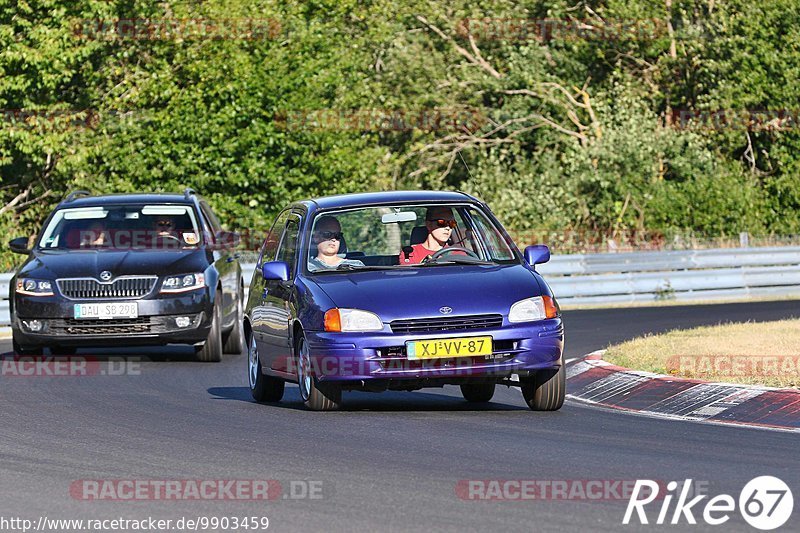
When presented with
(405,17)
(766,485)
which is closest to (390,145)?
(405,17)

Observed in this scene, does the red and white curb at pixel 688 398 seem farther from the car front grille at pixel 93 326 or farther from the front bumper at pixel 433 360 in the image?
the car front grille at pixel 93 326

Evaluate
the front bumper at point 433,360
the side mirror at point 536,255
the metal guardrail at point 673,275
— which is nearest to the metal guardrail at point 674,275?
the metal guardrail at point 673,275

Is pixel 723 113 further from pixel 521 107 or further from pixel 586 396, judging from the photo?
pixel 586 396

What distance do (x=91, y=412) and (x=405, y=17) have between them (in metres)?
36.2

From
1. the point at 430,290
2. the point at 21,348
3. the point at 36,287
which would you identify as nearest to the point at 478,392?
the point at 430,290

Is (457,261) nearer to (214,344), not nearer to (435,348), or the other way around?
(435,348)

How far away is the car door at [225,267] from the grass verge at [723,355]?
4.32m

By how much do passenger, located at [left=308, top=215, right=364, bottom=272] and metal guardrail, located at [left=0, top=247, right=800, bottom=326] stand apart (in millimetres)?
15430

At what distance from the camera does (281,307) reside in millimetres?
12398

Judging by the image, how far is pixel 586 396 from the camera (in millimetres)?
13461

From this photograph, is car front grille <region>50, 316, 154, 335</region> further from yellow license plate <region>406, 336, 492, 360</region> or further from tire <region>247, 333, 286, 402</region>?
yellow license plate <region>406, 336, 492, 360</region>

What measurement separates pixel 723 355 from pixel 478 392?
3.05 metres

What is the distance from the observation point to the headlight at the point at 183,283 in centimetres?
1661

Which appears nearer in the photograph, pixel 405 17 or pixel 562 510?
pixel 562 510
